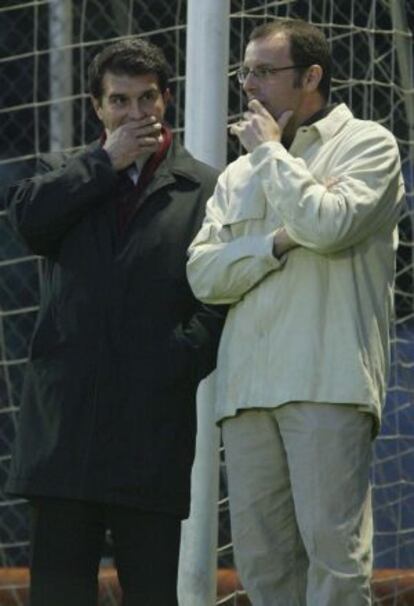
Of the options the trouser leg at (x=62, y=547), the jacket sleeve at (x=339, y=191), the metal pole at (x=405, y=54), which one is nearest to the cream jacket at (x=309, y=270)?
the jacket sleeve at (x=339, y=191)

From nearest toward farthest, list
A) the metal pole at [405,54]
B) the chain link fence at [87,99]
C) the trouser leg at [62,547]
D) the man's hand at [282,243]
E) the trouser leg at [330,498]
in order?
the trouser leg at [330,498] < the man's hand at [282,243] < the trouser leg at [62,547] < the chain link fence at [87,99] < the metal pole at [405,54]

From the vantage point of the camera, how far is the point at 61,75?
732cm

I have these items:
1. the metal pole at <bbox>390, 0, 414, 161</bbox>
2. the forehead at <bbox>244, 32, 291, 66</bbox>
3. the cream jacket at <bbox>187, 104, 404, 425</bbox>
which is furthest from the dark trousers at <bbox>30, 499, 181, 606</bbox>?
the metal pole at <bbox>390, 0, 414, 161</bbox>

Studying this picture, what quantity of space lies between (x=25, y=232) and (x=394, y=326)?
7.42 ft

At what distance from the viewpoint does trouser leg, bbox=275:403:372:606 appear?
16.5 feet

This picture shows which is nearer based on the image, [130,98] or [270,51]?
[270,51]

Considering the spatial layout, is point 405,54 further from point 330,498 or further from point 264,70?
point 330,498

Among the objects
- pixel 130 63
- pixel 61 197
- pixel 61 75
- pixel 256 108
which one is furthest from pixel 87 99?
pixel 256 108

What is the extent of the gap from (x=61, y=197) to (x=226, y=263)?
0.46 meters

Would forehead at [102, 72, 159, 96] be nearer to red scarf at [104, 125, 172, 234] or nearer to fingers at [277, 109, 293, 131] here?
red scarf at [104, 125, 172, 234]

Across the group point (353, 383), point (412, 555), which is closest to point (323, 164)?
point (353, 383)

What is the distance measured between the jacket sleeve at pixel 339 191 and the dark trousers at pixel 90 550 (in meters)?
0.82

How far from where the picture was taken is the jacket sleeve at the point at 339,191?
5059mm

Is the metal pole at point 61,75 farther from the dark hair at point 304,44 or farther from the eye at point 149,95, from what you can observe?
the dark hair at point 304,44
